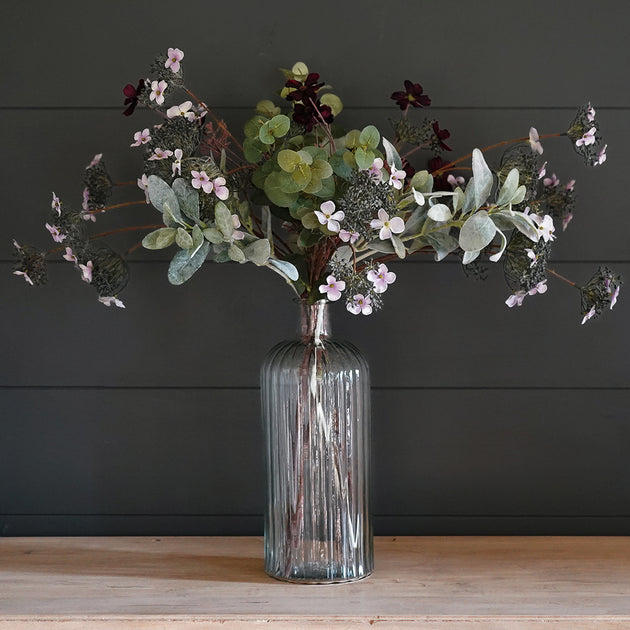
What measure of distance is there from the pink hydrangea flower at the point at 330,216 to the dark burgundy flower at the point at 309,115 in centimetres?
13

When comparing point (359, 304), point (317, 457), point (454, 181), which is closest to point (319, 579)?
point (317, 457)

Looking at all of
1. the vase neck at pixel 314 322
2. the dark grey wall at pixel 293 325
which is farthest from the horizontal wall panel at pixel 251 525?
the vase neck at pixel 314 322

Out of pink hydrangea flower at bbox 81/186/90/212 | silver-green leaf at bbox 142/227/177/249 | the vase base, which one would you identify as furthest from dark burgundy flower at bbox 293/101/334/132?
the vase base

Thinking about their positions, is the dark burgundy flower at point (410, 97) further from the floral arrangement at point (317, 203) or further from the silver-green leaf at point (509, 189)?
the silver-green leaf at point (509, 189)

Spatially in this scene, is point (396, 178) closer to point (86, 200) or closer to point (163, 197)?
point (163, 197)

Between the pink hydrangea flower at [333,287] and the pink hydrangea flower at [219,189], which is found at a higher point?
the pink hydrangea flower at [219,189]

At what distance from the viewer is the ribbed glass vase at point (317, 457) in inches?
39.9

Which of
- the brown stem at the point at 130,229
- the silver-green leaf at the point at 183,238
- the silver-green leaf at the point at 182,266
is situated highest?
the brown stem at the point at 130,229

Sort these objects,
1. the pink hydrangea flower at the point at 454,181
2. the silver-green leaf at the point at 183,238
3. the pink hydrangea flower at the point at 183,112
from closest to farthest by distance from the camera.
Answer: the silver-green leaf at the point at 183,238 < the pink hydrangea flower at the point at 183,112 < the pink hydrangea flower at the point at 454,181

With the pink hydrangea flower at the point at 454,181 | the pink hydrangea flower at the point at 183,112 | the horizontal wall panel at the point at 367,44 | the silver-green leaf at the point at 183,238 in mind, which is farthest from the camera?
the horizontal wall panel at the point at 367,44

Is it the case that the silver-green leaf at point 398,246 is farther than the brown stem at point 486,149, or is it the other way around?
the brown stem at point 486,149

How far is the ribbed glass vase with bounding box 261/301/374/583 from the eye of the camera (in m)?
1.01

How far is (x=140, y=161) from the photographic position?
1.23m

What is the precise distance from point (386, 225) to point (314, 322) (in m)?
0.19
